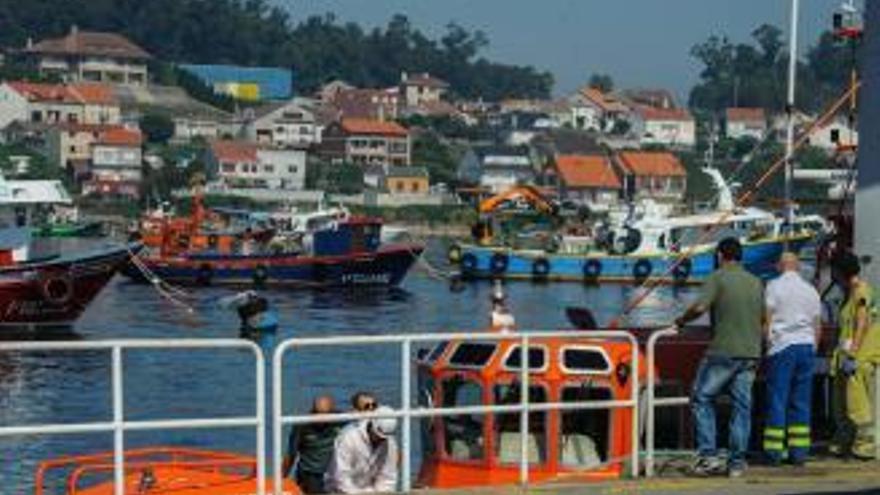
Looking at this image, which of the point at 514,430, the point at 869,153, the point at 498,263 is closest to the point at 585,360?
the point at 514,430

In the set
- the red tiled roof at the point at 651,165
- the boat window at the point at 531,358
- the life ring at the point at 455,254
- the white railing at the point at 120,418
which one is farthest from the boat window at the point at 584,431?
the red tiled roof at the point at 651,165

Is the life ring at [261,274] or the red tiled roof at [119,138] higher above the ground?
the red tiled roof at [119,138]

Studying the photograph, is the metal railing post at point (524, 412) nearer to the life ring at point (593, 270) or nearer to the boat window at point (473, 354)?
the boat window at point (473, 354)

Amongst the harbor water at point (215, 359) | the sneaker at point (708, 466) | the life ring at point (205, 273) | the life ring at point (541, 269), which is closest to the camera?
the sneaker at point (708, 466)

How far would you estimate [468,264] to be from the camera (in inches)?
3462

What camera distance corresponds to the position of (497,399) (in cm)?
1576

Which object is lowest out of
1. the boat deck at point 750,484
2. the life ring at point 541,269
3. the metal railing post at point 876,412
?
the life ring at point 541,269

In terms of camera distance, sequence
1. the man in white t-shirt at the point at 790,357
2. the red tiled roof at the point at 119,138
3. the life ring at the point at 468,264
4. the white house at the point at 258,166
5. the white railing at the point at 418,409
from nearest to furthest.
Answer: the white railing at the point at 418,409 → the man in white t-shirt at the point at 790,357 → the life ring at the point at 468,264 → the white house at the point at 258,166 → the red tiled roof at the point at 119,138

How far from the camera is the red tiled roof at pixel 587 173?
614 ft

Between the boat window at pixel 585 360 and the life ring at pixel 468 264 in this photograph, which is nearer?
the boat window at pixel 585 360

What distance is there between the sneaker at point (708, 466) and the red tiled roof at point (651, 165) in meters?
171

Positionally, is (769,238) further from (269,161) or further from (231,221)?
(269,161)

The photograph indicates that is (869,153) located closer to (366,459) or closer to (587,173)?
(366,459)

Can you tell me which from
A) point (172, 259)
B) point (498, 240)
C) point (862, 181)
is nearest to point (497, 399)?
point (862, 181)
